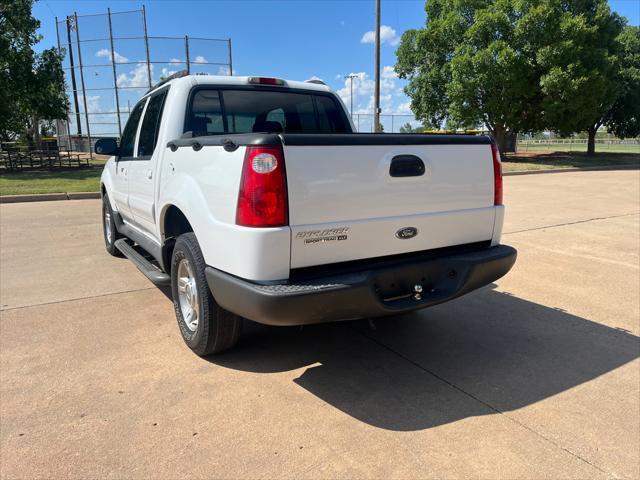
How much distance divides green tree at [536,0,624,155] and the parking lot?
21398 mm

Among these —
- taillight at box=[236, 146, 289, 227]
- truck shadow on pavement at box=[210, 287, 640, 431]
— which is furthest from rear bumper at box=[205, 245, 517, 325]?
truck shadow on pavement at box=[210, 287, 640, 431]

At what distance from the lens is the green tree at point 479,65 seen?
23.9 m

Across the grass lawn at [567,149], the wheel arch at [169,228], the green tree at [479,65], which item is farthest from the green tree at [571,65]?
the wheel arch at [169,228]

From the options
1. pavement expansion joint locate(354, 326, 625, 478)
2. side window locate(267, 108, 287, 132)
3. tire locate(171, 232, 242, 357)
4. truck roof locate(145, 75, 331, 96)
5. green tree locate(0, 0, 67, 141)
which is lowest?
pavement expansion joint locate(354, 326, 625, 478)

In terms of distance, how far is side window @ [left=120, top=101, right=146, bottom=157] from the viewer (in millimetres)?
5164

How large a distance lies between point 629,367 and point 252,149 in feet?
9.98

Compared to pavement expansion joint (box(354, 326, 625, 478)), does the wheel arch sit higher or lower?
higher

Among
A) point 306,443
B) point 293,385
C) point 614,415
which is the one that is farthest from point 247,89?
point 614,415

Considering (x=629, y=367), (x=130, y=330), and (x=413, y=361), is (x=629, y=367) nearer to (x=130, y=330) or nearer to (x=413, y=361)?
(x=413, y=361)

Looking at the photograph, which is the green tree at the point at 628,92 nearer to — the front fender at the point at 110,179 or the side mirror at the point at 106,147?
the front fender at the point at 110,179

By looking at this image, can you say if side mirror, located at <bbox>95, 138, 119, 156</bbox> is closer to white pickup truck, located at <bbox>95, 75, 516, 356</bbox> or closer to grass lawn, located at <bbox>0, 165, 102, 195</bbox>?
white pickup truck, located at <bbox>95, 75, 516, 356</bbox>

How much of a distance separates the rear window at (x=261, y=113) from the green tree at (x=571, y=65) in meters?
22.4

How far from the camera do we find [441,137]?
10.6 ft

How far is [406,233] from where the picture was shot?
3137 mm
